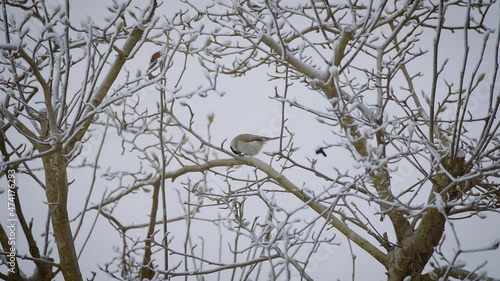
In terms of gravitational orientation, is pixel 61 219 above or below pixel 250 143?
below

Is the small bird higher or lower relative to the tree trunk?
higher

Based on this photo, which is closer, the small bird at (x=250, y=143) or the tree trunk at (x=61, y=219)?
the tree trunk at (x=61, y=219)

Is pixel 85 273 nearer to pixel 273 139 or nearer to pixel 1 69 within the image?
pixel 1 69

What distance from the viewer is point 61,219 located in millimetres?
1993

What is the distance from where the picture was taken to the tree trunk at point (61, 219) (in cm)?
196

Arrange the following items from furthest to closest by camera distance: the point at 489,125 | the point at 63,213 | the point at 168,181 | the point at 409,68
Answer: the point at 409,68 < the point at 168,181 < the point at 63,213 < the point at 489,125

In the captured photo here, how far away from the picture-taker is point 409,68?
139 inches

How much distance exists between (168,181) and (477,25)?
233cm

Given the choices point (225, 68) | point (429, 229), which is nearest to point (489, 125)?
point (429, 229)

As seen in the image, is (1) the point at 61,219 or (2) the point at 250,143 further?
(2) the point at 250,143

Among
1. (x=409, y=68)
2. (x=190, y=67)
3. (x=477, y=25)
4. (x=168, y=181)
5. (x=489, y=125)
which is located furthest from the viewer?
(x=190, y=67)

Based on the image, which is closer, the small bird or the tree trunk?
the tree trunk

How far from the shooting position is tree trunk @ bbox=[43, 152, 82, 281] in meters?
1.96

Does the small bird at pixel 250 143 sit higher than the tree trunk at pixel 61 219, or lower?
higher
